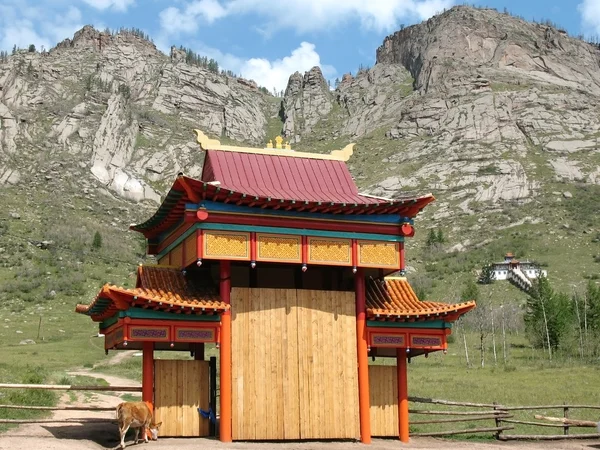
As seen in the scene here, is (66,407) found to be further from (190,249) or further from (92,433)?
(190,249)

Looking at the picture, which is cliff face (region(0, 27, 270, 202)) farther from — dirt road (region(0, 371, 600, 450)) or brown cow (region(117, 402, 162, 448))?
brown cow (region(117, 402, 162, 448))

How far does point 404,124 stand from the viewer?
148500 millimetres

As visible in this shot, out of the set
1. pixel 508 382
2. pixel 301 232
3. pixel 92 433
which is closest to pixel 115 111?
pixel 508 382

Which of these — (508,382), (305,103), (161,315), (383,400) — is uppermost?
(305,103)

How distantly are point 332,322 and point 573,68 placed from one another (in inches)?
6310

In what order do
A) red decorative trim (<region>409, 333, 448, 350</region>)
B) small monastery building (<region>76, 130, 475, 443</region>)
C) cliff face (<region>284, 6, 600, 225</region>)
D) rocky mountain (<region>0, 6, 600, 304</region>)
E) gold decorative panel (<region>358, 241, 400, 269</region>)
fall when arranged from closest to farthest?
small monastery building (<region>76, 130, 475, 443</region>) < gold decorative panel (<region>358, 241, 400, 269</region>) < red decorative trim (<region>409, 333, 448, 350</region>) < rocky mountain (<region>0, 6, 600, 304</region>) < cliff face (<region>284, 6, 600, 225</region>)

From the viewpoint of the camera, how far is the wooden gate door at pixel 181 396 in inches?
685

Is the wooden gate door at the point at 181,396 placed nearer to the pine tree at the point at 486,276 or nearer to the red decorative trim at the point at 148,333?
the red decorative trim at the point at 148,333

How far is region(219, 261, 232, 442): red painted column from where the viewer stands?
56.1 feet

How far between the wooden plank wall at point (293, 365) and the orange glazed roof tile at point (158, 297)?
2.69 ft

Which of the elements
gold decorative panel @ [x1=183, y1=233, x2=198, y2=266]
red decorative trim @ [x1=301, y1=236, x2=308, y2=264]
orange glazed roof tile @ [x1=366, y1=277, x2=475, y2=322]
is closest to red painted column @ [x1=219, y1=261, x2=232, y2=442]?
gold decorative panel @ [x1=183, y1=233, x2=198, y2=266]

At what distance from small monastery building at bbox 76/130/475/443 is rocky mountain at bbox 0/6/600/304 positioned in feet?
223

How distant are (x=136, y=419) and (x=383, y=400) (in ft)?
19.3

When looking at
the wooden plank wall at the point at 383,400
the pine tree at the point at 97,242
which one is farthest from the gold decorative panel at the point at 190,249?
the pine tree at the point at 97,242
